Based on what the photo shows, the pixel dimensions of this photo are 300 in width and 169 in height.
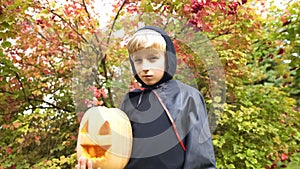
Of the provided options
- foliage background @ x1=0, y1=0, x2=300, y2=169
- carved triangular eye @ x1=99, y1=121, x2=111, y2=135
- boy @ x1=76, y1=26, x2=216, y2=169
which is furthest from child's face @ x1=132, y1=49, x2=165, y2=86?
foliage background @ x1=0, y1=0, x2=300, y2=169

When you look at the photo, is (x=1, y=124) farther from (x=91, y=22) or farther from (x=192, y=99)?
(x=192, y=99)

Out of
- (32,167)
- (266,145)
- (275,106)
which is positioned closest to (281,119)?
(275,106)

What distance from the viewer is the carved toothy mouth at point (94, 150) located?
130 centimetres

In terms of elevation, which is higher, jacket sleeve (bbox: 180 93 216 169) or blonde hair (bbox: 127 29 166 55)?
blonde hair (bbox: 127 29 166 55)

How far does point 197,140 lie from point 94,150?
39cm

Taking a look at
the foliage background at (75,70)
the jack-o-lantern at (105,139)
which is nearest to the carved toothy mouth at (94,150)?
the jack-o-lantern at (105,139)

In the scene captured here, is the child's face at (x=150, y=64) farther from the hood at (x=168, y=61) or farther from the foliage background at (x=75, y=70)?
the foliage background at (x=75, y=70)

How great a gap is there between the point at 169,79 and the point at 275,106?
113 inches

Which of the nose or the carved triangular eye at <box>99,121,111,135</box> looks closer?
the carved triangular eye at <box>99,121,111,135</box>

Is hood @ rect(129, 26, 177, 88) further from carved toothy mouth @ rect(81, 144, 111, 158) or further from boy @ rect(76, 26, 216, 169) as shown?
carved toothy mouth @ rect(81, 144, 111, 158)

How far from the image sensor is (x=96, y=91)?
2.05 meters

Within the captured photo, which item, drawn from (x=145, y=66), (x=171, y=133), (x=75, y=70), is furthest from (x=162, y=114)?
(x=75, y=70)

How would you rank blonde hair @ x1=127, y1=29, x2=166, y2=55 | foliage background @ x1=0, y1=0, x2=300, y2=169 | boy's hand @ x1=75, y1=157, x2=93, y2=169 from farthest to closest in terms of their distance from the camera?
foliage background @ x1=0, y1=0, x2=300, y2=169 < blonde hair @ x1=127, y1=29, x2=166, y2=55 < boy's hand @ x1=75, y1=157, x2=93, y2=169

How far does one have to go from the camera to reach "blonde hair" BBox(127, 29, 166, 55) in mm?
1435
